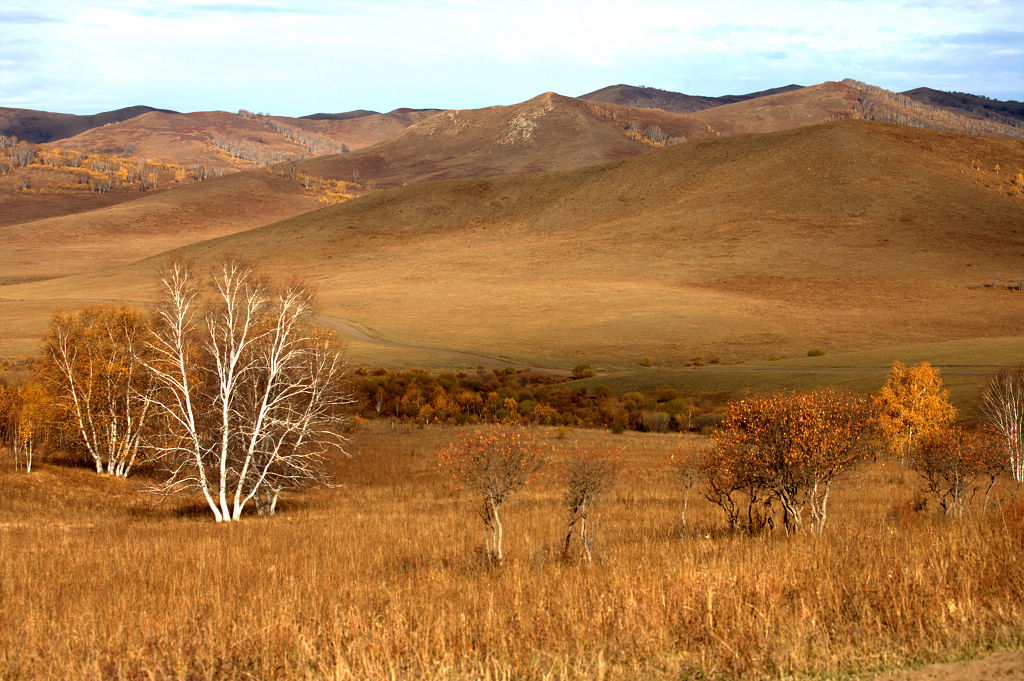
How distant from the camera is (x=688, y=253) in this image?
109250 millimetres

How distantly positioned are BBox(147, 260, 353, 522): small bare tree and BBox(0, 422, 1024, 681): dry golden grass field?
614 centimetres

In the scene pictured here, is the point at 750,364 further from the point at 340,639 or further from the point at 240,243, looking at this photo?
the point at 240,243

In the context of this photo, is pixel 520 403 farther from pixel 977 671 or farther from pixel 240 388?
pixel 977 671

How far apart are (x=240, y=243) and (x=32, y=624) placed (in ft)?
483

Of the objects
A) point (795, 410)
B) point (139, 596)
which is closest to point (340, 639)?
point (139, 596)

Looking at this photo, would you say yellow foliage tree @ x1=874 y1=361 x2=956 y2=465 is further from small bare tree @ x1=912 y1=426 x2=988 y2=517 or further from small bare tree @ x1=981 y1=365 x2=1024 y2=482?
small bare tree @ x1=912 y1=426 x2=988 y2=517

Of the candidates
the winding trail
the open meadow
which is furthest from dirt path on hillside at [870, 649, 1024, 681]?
the winding trail

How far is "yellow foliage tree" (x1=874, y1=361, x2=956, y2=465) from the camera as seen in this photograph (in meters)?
31.6

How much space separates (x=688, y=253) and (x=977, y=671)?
10656 cm

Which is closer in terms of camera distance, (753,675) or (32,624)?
(753,675)

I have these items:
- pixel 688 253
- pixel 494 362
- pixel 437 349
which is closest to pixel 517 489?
pixel 494 362

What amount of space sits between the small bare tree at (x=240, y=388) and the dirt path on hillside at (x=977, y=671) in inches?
699

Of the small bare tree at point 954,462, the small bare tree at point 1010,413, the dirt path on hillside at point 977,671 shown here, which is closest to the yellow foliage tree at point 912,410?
the small bare tree at point 1010,413

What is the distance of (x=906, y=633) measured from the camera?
6.61m
